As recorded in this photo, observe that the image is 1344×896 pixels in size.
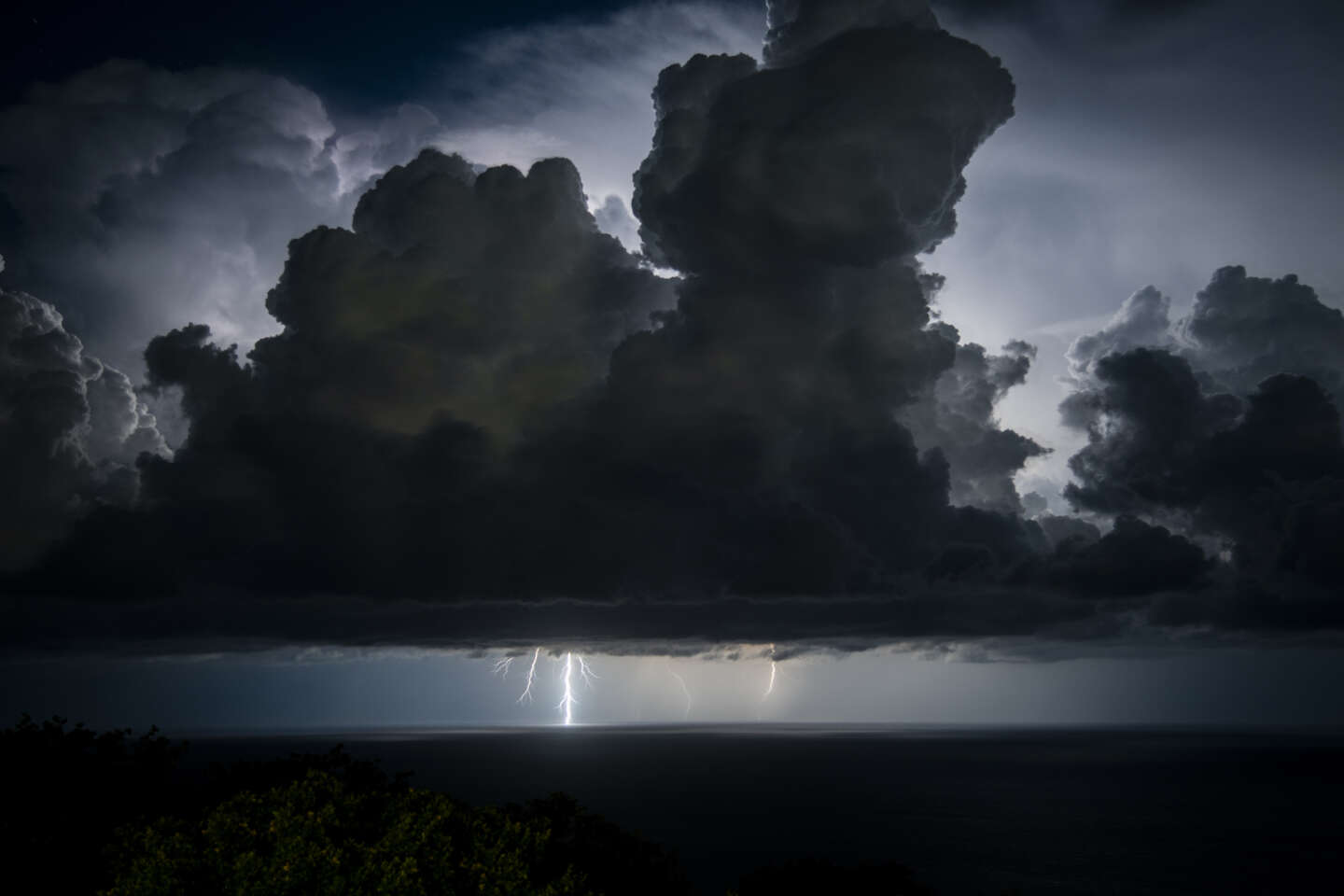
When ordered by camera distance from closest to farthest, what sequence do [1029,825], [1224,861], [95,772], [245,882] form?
[245,882] → [95,772] → [1224,861] → [1029,825]

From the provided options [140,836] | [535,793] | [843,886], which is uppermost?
[140,836]

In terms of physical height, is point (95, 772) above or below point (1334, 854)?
above

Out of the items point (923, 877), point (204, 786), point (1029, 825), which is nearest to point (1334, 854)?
point (1029, 825)

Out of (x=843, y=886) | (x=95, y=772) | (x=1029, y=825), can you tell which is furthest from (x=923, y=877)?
(x=95, y=772)

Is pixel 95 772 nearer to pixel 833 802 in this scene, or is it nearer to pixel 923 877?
pixel 923 877

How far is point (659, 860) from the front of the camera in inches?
1585

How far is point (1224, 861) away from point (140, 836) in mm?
127589

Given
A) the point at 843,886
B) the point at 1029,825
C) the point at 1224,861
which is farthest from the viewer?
Result: the point at 1029,825

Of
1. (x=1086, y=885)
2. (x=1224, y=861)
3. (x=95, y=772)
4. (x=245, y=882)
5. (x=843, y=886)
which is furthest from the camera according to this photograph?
(x=1224, y=861)

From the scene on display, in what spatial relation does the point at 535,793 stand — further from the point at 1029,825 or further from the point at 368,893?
the point at 368,893

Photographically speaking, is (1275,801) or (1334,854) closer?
(1334,854)

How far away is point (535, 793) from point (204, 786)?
6013 inches

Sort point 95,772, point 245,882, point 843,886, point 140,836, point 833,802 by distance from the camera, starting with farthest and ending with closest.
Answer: point 833,802, point 95,772, point 843,886, point 140,836, point 245,882

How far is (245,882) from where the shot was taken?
2775 cm
